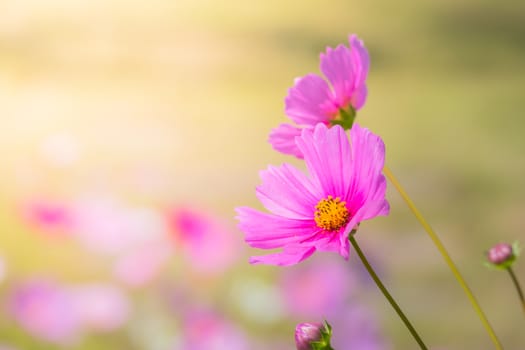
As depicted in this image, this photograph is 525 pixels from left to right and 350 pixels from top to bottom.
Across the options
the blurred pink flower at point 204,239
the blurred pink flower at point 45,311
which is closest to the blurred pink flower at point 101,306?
the blurred pink flower at point 45,311

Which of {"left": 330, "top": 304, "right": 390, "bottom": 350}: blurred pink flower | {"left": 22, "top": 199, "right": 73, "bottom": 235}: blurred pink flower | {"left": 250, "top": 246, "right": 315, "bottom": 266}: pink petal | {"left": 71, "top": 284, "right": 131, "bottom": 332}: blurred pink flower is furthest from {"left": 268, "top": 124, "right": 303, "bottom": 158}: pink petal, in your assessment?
{"left": 22, "top": 199, "right": 73, "bottom": 235}: blurred pink flower

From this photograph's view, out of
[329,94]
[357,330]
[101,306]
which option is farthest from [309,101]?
[101,306]

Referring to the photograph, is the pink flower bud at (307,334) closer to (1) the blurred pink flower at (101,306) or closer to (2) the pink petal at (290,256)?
(2) the pink petal at (290,256)

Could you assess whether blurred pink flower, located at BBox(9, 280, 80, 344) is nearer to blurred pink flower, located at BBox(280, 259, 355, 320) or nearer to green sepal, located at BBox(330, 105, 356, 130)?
blurred pink flower, located at BBox(280, 259, 355, 320)

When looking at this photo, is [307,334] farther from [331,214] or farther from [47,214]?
[47,214]

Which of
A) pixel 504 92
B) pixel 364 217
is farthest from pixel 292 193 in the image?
pixel 504 92
